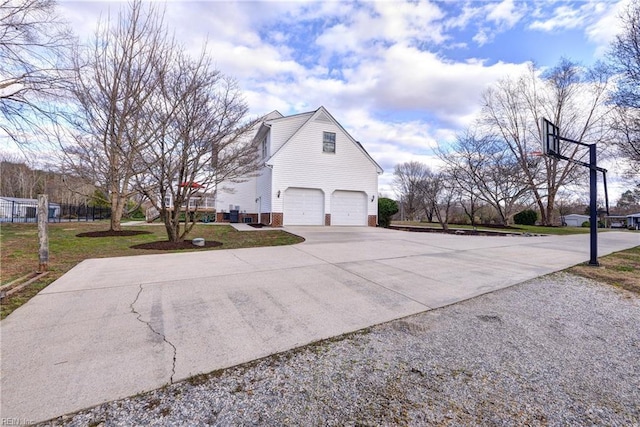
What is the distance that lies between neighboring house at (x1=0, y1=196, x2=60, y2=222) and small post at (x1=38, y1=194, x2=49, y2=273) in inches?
855

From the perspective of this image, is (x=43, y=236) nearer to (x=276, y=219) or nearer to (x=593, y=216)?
(x=276, y=219)

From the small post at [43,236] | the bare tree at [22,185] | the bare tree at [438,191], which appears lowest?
the small post at [43,236]

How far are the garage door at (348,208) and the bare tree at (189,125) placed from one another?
8828 mm

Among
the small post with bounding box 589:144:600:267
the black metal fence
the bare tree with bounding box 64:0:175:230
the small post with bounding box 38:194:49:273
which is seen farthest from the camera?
the black metal fence

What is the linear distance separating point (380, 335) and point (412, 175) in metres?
39.8

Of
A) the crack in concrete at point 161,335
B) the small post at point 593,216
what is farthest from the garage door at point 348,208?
the crack in concrete at point 161,335

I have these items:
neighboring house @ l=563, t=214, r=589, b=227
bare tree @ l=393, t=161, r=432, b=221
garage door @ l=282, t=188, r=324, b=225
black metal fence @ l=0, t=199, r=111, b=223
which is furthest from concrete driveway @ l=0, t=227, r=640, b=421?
neighboring house @ l=563, t=214, r=589, b=227

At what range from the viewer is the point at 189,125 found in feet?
26.2

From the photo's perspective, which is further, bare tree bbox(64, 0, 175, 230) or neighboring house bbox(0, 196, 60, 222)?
neighboring house bbox(0, 196, 60, 222)

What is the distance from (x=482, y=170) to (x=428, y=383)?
23.6 metres

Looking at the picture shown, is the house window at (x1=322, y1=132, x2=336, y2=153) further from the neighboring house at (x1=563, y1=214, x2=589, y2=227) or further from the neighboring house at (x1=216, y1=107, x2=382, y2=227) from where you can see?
the neighboring house at (x1=563, y1=214, x2=589, y2=227)

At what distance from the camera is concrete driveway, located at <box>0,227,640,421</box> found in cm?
216

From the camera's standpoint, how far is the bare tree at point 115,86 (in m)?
9.59

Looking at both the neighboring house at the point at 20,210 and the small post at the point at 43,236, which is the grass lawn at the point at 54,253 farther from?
the neighboring house at the point at 20,210
